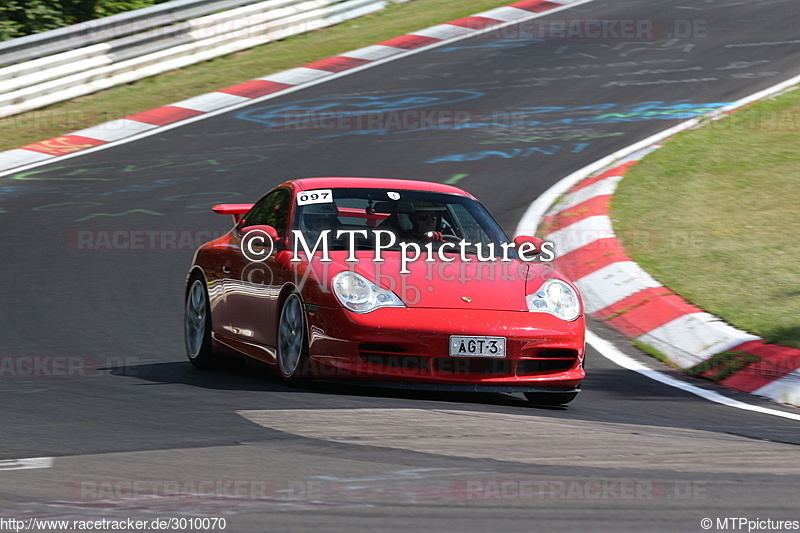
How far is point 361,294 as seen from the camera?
6.96 meters

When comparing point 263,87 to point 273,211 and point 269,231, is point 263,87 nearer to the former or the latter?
point 273,211

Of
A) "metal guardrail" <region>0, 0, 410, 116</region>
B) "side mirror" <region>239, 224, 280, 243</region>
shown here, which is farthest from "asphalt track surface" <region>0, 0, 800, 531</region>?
"metal guardrail" <region>0, 0, 410, 116</region>

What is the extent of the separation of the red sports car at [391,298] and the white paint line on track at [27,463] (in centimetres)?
203

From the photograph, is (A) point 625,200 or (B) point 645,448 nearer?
(B) point 645,448

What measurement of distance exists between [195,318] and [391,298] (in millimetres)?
2090

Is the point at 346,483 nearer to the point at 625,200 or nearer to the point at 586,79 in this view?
the point at 625,200

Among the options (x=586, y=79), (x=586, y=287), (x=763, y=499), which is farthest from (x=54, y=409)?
(x=586, y=79)

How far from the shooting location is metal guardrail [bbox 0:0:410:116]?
1711cm

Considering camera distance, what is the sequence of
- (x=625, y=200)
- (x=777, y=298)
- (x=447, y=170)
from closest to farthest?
(x=777, y=298)
(x=625, y=200)
(x=447, y=170)

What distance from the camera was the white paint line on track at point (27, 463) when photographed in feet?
16.5

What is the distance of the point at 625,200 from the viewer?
40.6 feet

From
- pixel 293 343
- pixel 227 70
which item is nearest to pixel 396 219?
pixel 293 343

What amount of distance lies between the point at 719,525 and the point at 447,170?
34.0 feet

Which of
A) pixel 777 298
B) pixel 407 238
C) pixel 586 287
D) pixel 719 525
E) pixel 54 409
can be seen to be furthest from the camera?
pixel 586 287
